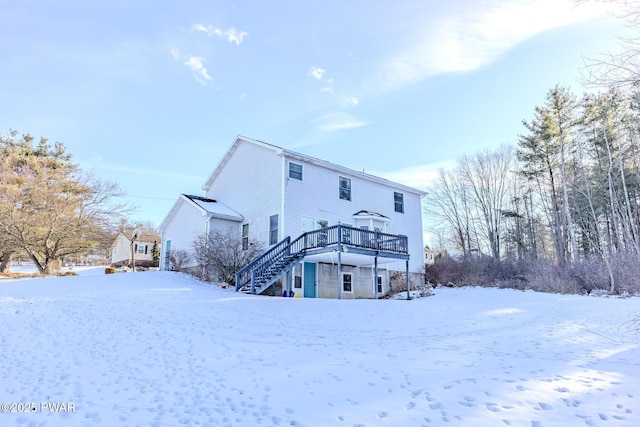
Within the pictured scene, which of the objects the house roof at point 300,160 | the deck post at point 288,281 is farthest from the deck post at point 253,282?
the house roof at point 300,160

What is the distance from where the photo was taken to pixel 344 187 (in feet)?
67.2

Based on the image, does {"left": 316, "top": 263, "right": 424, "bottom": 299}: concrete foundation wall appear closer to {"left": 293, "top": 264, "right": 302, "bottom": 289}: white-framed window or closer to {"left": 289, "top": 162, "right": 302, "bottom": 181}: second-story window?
{"left": 293, "top": 264, "right": 302, "bottom": 289}: white-framed window

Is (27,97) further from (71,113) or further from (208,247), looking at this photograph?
(208,247)

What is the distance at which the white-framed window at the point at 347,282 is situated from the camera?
19.1m

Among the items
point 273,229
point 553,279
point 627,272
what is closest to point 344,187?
point 273,229

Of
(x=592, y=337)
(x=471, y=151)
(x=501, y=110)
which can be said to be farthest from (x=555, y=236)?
(x=592, y=337)

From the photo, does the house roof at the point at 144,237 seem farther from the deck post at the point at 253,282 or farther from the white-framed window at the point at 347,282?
the deck post at the point at 253,282

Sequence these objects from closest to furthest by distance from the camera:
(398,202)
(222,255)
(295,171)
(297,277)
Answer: (297,277)
(222,255)
(295,171)
(398,202)

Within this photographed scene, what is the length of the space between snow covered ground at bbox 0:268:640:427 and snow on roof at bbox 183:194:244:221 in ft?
23.4

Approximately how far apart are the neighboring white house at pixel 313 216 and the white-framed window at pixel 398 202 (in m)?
0.07

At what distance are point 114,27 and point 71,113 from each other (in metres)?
5.71

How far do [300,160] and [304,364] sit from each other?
42.5ft

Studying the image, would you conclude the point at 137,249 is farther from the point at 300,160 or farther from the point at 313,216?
the point at 300,160

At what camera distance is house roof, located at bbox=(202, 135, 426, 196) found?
18233 mm
